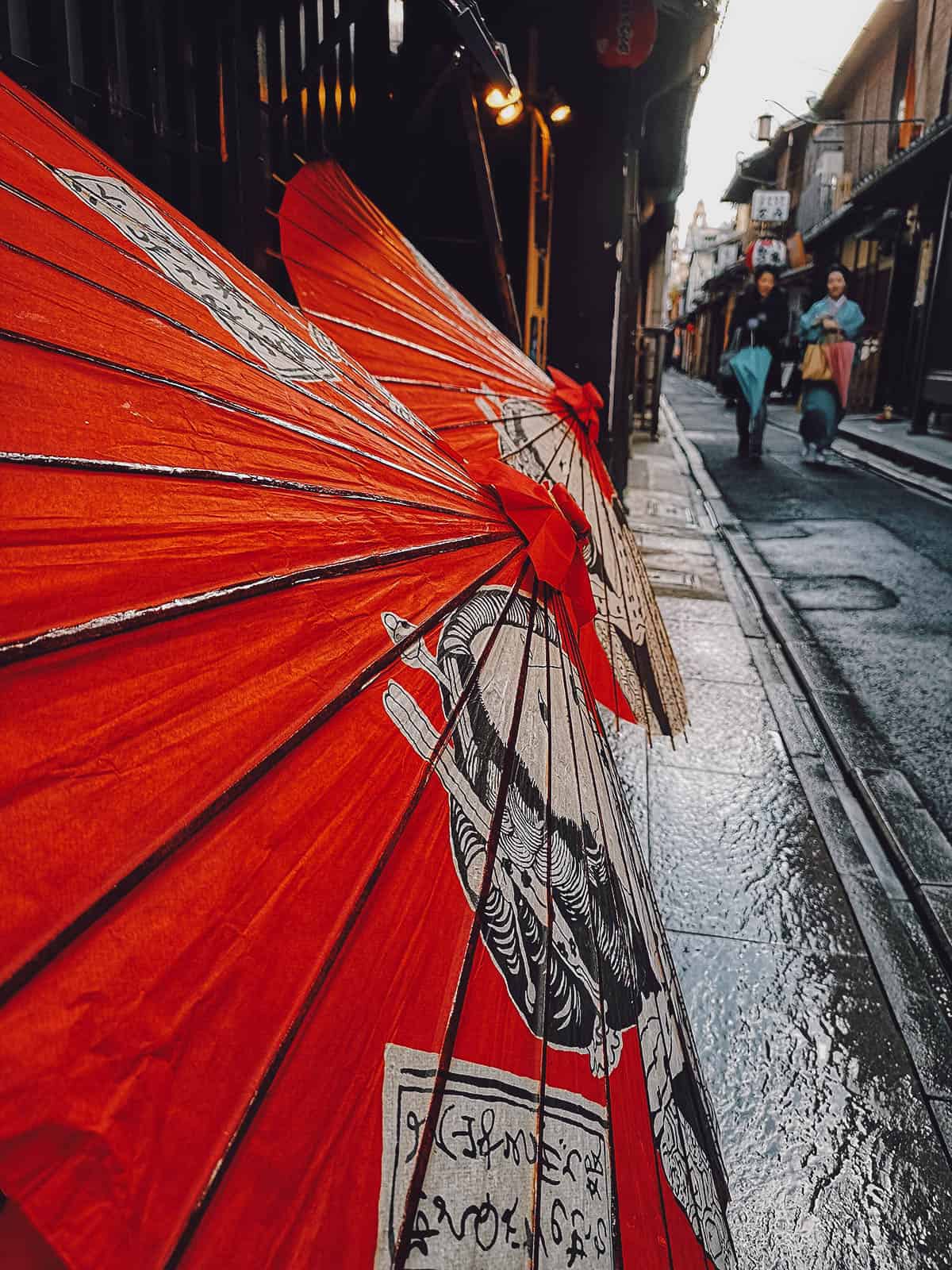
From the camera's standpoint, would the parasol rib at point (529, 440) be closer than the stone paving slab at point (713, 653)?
Yes

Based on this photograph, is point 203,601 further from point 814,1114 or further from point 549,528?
point 814,1114

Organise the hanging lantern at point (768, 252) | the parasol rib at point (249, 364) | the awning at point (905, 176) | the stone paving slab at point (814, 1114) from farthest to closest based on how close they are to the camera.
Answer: the hanging lantern at point (768, 252)
the awning at point (905, 176)
the stone paving slab at point (814, 1114)
the parasol rib at point (249, 364)

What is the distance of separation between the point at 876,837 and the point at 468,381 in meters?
2.44

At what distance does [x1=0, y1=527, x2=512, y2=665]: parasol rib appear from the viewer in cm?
83

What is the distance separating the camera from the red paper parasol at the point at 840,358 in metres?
11.9

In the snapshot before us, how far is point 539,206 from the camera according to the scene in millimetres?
Answer: 6297

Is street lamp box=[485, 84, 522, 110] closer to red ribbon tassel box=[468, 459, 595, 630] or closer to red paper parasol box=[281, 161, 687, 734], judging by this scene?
red paper parasol box=[281, 161, 687, 734]

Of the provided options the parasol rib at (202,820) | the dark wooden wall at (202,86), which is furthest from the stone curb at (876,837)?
the dark wooden wall at (202,86)

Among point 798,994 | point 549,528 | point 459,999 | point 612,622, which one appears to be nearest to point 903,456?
point 798,994

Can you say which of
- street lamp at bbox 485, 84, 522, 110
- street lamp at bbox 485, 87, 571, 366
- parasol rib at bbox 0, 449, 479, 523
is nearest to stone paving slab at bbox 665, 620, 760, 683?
street lamp at bbox 485, 87, 571, 366

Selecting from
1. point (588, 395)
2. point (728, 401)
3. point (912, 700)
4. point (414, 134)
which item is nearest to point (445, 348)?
point (588, 395)

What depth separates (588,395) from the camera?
3365 mm

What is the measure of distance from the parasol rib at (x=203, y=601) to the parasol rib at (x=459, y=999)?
27 centimetres

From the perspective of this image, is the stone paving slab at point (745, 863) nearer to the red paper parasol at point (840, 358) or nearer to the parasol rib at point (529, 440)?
the parasol rib at point (529, 440)
